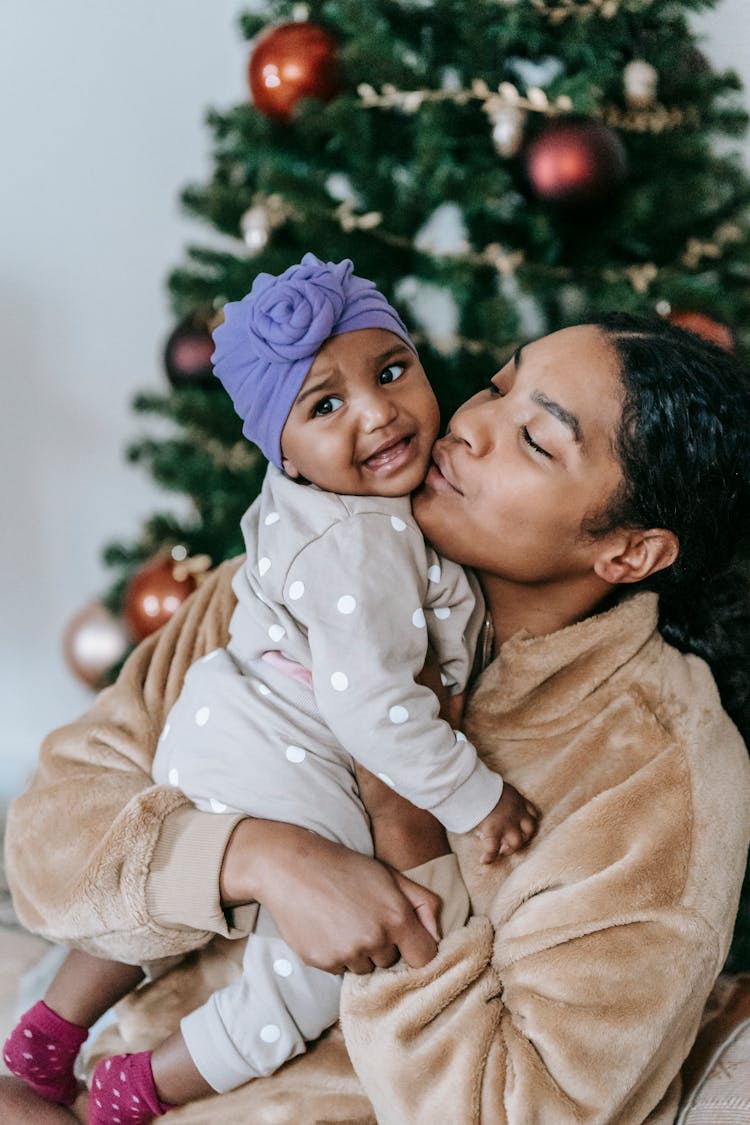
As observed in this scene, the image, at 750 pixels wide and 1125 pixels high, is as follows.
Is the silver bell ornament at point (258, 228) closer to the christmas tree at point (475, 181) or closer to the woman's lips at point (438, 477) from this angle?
the christmas tree at point (475, 181)

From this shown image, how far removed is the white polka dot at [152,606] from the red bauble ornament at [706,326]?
114 cm

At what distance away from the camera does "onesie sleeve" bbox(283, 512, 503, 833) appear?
3.77 ft

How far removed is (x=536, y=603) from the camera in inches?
54.9

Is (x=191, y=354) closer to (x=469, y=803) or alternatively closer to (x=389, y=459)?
(x=389, y=459)

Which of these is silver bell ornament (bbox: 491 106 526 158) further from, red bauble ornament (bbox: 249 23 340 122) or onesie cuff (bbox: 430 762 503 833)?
onesie cuff (bbox: 430 762 503 833)

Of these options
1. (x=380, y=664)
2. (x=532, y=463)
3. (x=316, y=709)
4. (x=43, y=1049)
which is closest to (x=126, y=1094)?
(x=43, y=1049)

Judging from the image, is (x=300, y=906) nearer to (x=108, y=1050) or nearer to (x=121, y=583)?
(x=108, y=1050)

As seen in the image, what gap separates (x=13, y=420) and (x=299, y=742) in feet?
6.96

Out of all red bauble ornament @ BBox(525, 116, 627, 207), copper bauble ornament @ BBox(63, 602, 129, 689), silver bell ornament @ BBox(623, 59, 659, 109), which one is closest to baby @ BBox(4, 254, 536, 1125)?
red bauble ornament @ BBox(525, 116, 627, 207)

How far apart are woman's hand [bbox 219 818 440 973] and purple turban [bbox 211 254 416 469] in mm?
463

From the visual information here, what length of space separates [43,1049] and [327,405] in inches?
35.1

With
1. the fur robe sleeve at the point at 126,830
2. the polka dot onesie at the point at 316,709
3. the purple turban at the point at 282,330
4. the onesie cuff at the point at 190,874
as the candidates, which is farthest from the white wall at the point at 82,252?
the onesie cuff at the point at 190,874

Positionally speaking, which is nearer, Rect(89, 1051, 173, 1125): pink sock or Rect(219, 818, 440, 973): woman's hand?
Rect(219, 818, 440, 973): woman's hand

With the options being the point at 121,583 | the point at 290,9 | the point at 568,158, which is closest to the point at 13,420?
the point at 121,583
